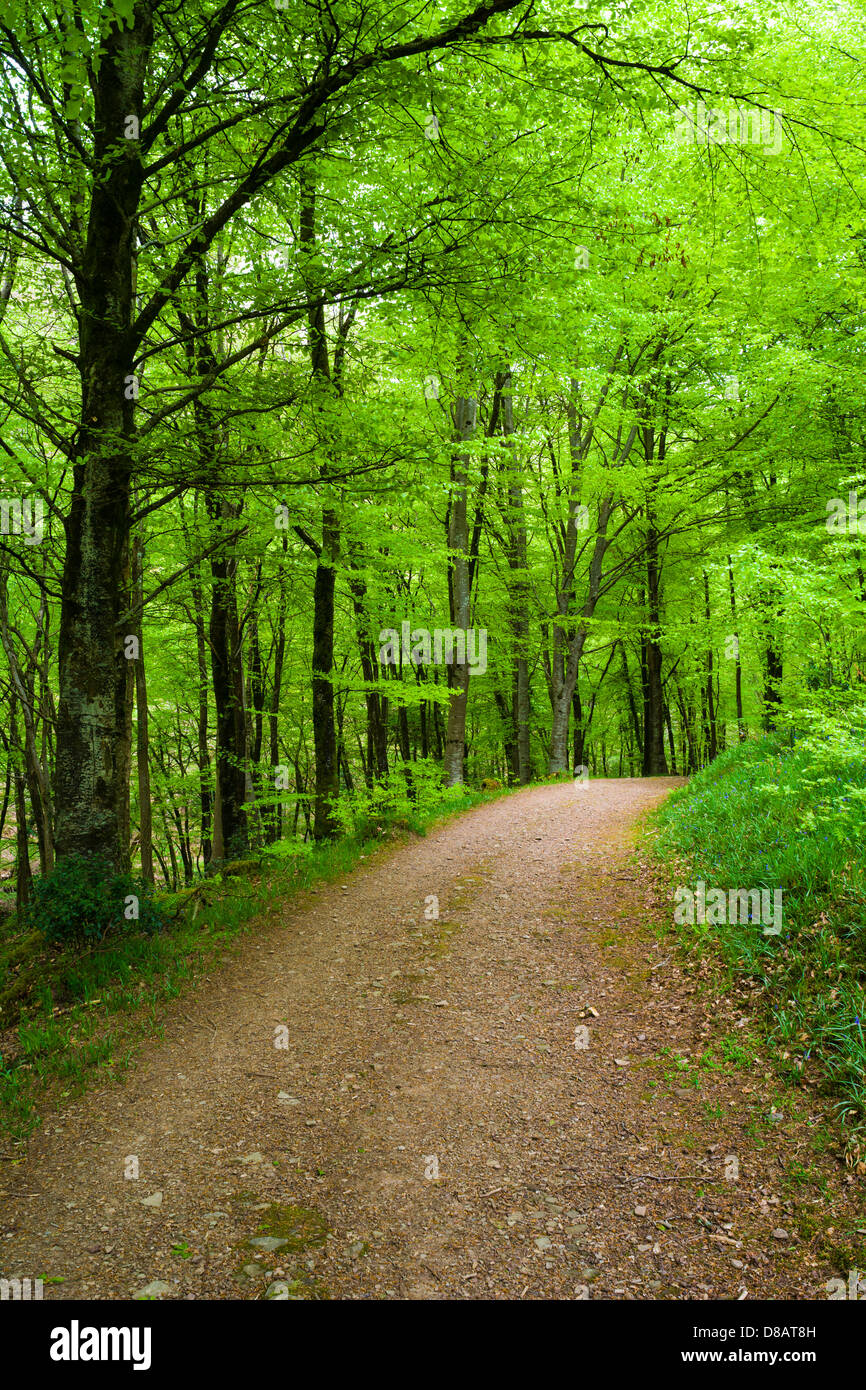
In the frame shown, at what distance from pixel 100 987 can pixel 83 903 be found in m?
0.71

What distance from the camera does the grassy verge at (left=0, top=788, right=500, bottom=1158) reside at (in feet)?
14.3

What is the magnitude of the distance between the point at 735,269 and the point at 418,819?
1182 cm

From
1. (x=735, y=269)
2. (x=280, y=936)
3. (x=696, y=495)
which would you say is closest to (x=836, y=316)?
(x=735, y=269)

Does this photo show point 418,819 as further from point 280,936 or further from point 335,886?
point 280,936

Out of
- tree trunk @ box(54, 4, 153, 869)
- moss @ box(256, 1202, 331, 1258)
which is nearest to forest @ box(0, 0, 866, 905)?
tree trunk @ box(54, 4, 153, 869)

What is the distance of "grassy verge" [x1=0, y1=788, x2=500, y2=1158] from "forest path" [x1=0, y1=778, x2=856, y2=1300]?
0.23 meters

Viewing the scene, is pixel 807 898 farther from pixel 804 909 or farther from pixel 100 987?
pixel 100 987

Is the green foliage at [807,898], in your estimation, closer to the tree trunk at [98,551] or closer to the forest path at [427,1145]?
the forest path at [427,1145]

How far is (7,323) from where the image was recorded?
961 centimetres

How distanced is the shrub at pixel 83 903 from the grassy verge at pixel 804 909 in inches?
193

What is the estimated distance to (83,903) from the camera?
18.4 ft

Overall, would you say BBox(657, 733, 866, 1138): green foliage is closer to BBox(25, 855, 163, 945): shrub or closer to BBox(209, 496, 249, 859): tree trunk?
BBox(25, 855, 163, 945): shrub

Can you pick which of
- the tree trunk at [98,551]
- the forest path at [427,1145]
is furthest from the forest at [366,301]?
the forest path at [427,1145]

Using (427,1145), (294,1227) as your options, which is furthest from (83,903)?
(427,1145)
